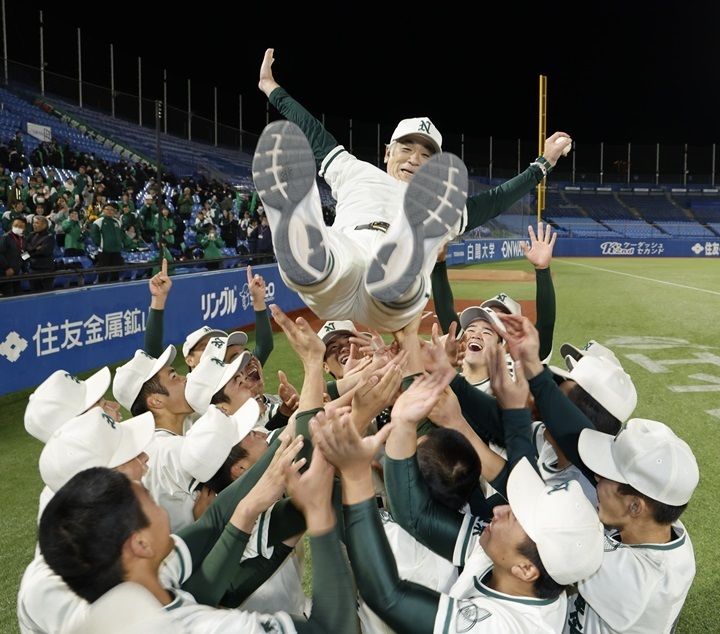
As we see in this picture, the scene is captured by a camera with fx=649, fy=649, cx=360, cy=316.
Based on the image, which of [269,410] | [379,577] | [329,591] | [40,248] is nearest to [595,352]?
[269,410]

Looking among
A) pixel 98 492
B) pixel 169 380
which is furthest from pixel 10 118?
pixel 98 492

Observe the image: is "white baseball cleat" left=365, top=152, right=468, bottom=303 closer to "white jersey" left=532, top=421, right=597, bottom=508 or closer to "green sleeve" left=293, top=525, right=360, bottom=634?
"white jersey" left=532, top=421, right=597, bottom=508

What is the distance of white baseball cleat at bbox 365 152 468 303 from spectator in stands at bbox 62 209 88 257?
25.9 ft

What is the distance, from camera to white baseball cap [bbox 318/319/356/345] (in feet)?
13.5

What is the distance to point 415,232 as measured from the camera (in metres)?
2.73

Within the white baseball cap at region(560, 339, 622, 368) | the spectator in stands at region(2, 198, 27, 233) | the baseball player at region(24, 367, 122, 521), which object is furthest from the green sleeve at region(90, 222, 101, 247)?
the white baseball cap at region(560, 339, 622, 368)

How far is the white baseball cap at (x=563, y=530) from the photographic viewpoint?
175 centimetres

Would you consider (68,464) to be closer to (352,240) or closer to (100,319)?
(352,240)

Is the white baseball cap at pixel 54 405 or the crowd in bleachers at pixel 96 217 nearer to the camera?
the white baseball cap at pixel 54 405

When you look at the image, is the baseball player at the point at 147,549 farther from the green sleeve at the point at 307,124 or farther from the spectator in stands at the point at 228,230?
the spectator in stands at the point at 228,230

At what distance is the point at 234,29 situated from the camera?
33281 millimetres

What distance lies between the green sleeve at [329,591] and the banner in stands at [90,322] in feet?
19.9

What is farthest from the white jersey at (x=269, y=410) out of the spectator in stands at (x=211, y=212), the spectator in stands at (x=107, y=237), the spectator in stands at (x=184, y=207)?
the spectator in stands at (x=184, y=207)

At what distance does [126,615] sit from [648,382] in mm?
7094
